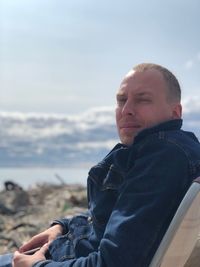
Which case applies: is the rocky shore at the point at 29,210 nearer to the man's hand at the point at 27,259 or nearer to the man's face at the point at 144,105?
the man's hand at the point at 27,259

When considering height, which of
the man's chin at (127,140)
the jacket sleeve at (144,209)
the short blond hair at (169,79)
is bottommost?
the jacket sleeve at (144,209)

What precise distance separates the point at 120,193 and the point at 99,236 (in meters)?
0.24

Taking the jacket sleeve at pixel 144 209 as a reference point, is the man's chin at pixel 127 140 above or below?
above

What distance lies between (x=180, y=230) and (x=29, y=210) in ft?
35.7

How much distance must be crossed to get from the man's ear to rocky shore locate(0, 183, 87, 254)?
5264 mm

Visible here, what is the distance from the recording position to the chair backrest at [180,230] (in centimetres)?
198

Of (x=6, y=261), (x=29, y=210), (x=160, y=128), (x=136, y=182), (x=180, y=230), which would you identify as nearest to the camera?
(x=180, y=230)

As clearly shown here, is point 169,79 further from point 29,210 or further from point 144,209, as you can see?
point 29,210

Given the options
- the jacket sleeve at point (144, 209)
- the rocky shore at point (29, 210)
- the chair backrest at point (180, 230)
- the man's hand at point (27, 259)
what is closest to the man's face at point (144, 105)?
the jacket sleeve at point (144, 209)

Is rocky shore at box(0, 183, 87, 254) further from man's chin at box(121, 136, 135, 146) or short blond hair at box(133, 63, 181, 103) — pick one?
short blond hair at box(133, 63, 181, 103)

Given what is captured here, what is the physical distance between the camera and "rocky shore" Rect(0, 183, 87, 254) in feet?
27.1

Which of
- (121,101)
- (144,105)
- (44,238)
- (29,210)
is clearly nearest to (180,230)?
(144,105)

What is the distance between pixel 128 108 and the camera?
2.38 meters

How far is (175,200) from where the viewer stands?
209cm
